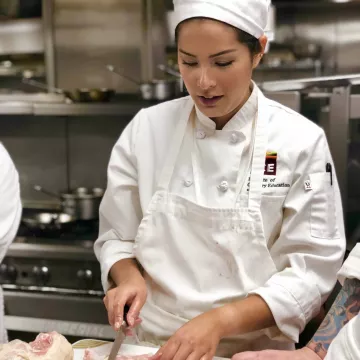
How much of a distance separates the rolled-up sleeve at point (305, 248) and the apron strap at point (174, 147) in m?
0.31

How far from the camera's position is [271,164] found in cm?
144

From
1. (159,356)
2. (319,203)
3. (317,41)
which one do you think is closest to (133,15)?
(317,41)

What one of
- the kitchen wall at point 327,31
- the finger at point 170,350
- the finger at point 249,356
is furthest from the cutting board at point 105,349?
the kitchen wall at point 327,31

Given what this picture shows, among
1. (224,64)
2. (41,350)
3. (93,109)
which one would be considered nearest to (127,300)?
(41,350)

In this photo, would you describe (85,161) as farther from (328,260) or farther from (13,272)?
(328,260)

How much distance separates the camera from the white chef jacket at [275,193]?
1401 mm

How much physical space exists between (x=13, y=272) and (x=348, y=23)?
2302mm

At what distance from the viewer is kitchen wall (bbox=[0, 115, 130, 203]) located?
330cm

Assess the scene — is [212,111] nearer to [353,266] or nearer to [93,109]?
[353,266]

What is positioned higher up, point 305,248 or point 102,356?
point 305,248

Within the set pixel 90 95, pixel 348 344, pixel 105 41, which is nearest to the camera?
pixel 348 344

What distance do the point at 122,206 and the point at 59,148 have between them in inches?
73.5

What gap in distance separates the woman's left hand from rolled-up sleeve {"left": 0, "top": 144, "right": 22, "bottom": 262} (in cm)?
50

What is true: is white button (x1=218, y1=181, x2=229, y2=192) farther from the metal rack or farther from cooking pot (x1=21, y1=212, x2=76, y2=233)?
cooking pot (x1=21, y1=212, x2=76, y2=233)
